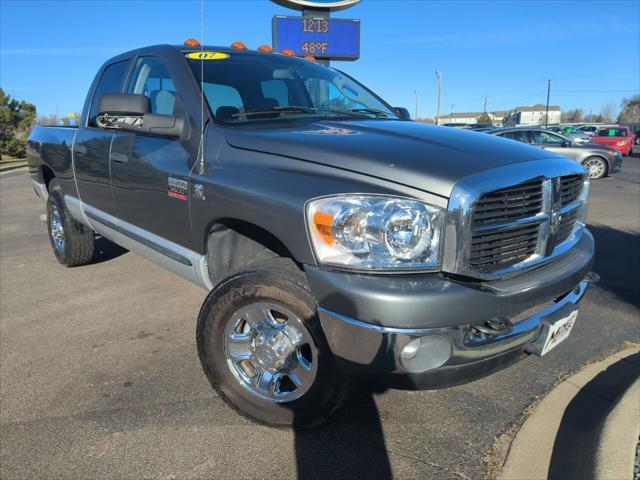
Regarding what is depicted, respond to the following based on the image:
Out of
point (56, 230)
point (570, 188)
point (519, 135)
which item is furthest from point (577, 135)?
point (56, 230)

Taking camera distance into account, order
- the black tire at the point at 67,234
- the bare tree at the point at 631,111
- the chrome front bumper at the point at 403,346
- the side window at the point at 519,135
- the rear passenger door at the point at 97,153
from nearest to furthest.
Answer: the chrome front bumper at the point at 403,346
the rear passenger door at the point at 97,153
the black tire at the point at 67,234
the side window at the point at 519,135
the bare tree at the point at 631,111

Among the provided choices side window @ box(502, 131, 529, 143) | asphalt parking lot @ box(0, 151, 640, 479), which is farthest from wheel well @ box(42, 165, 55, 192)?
side window @ box(502, 131, 529, 143)

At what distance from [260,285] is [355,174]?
691mm

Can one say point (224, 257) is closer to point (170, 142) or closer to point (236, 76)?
point (170, 142)

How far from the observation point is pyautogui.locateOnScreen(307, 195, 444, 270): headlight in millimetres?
1950

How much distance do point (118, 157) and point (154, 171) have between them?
0.63m

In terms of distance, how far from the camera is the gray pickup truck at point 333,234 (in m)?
1.95

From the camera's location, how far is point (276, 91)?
336 cm

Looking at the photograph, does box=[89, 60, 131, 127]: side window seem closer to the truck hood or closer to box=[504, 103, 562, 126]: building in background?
the truck hood

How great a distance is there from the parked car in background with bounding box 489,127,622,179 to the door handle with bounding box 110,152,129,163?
13.2 metres

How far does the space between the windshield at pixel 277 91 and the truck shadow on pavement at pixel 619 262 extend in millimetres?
2799

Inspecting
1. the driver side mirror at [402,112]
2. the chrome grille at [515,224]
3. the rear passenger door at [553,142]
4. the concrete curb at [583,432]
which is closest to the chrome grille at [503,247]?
the chrome grille at [515,224]

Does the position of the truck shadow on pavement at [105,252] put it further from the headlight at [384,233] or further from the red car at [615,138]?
the red car at [615,138]

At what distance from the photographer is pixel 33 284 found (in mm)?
4785
